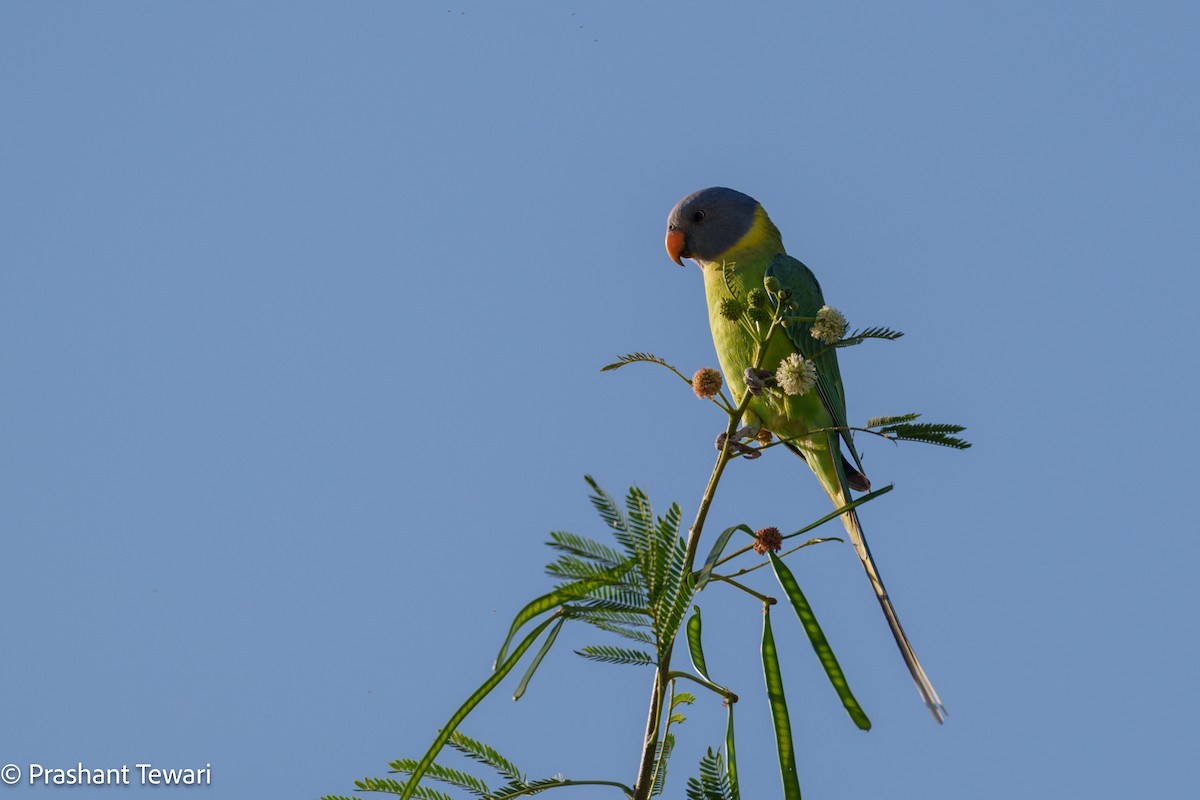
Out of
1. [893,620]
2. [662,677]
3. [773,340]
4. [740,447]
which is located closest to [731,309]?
[740,447]

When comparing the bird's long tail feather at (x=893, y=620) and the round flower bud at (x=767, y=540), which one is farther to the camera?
the bird's long tail feather at (x=893, y=620)

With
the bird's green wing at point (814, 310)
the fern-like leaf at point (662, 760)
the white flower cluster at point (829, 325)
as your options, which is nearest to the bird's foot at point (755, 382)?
the white flower cluster at point (829, 325)

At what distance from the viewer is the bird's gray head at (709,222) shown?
5887 mm

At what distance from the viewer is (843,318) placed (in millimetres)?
2580

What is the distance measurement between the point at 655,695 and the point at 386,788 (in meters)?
0.61

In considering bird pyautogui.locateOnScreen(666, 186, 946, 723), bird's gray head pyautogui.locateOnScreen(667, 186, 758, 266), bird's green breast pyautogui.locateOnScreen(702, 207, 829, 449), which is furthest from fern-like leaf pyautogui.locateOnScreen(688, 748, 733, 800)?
bird's gray head pyautogui.locateOnScreen(667, 186, 758, 266)

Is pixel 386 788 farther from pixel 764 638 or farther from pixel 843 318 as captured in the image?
pixel 843 318

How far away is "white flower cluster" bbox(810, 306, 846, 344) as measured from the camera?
2541 millimetres

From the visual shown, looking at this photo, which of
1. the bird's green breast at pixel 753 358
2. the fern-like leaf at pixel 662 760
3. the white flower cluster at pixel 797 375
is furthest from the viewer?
the bird's green breast at pixel 753 358

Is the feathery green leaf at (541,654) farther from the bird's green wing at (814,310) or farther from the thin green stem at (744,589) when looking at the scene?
the bird's green wing at (814,310)

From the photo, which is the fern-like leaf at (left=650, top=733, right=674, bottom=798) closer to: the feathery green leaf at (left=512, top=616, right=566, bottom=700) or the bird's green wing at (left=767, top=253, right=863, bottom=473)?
the feathery green leaf at (left=512, top=616, right=566, bottom=700)

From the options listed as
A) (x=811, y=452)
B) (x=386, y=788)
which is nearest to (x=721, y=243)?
(x=811, y=452)

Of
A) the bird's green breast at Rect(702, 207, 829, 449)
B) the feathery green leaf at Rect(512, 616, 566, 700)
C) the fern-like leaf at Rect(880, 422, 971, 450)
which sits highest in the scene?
the bird's green breast at Rect(702, 207, 829, 449)

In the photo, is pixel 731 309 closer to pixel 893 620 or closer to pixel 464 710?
pixel 464 710
